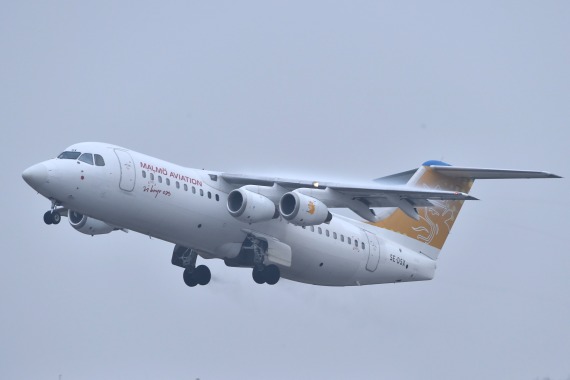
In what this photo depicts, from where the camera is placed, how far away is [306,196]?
29.0m

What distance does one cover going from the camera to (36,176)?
85.8ft

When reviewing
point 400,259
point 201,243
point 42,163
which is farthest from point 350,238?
point 42,163

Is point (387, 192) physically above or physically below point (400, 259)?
above

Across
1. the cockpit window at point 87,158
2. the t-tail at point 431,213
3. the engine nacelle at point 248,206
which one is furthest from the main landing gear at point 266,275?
the cockpit window at point 87,158

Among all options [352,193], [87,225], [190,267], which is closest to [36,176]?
[87,225]

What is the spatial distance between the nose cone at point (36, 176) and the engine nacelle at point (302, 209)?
564cm

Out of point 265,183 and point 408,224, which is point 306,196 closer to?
point 265,183

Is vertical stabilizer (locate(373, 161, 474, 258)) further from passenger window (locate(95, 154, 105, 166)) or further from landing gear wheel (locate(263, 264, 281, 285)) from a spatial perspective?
passenger window (locate(95, 154, 105, 166))

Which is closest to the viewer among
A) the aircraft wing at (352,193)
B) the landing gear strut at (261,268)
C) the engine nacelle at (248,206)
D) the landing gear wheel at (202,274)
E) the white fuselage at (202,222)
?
the white fuselage at (202,222)

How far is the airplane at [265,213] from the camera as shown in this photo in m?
26.9

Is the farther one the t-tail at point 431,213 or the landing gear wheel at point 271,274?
the t-tail at point 431,213

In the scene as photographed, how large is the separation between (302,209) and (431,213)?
19.2 feet

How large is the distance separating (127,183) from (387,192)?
616 cm

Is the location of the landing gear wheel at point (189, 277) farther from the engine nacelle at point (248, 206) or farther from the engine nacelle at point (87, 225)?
the engine nacelle at point (248, 206)
